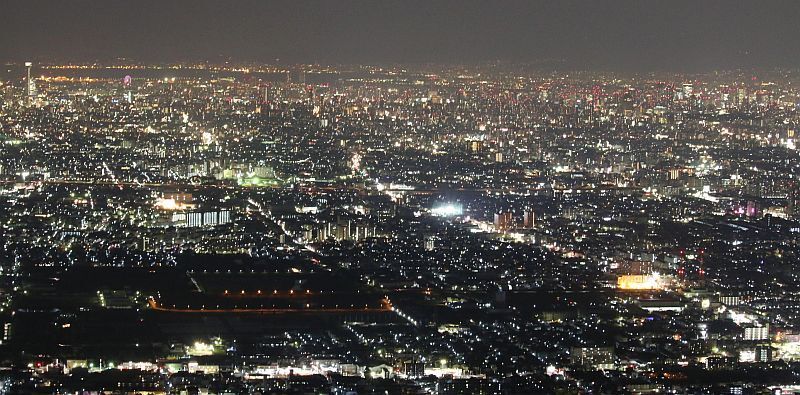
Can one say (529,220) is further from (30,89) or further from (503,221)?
(30,89)

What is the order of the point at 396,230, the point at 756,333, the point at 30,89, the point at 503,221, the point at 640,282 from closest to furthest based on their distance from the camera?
the point at 756,333, the point at 640,282, the point at 396,230, the point at 503,221, the point at 30,89

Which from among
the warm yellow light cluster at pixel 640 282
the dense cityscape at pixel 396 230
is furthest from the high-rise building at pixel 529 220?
the warm yellow light cluster at pixel 640 282

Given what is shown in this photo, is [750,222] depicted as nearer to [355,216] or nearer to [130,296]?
[355,216]

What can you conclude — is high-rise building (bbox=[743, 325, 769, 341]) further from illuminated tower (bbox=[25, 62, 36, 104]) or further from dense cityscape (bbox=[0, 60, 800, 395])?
illuminated tower (bbox=[25, 62, 36, 104])

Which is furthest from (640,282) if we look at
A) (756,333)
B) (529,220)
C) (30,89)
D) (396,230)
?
(30,89)

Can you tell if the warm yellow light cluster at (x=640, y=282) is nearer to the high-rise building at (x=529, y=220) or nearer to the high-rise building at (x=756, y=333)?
the high-rise building at (x=756, y=333)

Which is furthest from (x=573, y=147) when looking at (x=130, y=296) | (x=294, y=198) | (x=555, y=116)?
(x=130, y=296)

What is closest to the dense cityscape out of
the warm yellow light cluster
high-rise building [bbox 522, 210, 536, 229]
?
the warm yellow light cluster

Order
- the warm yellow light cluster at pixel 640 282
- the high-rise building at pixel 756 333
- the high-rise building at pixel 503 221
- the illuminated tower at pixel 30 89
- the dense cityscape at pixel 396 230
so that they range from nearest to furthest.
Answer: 1. the dense cityscape at pixel 396 230
2. the high-rise building at pixel 756 333
3. the warm yellow light cluster at pixel 640 282
4. the high-rise building at pixel 503 221
5. the illuminated tower at pixel 30 89
